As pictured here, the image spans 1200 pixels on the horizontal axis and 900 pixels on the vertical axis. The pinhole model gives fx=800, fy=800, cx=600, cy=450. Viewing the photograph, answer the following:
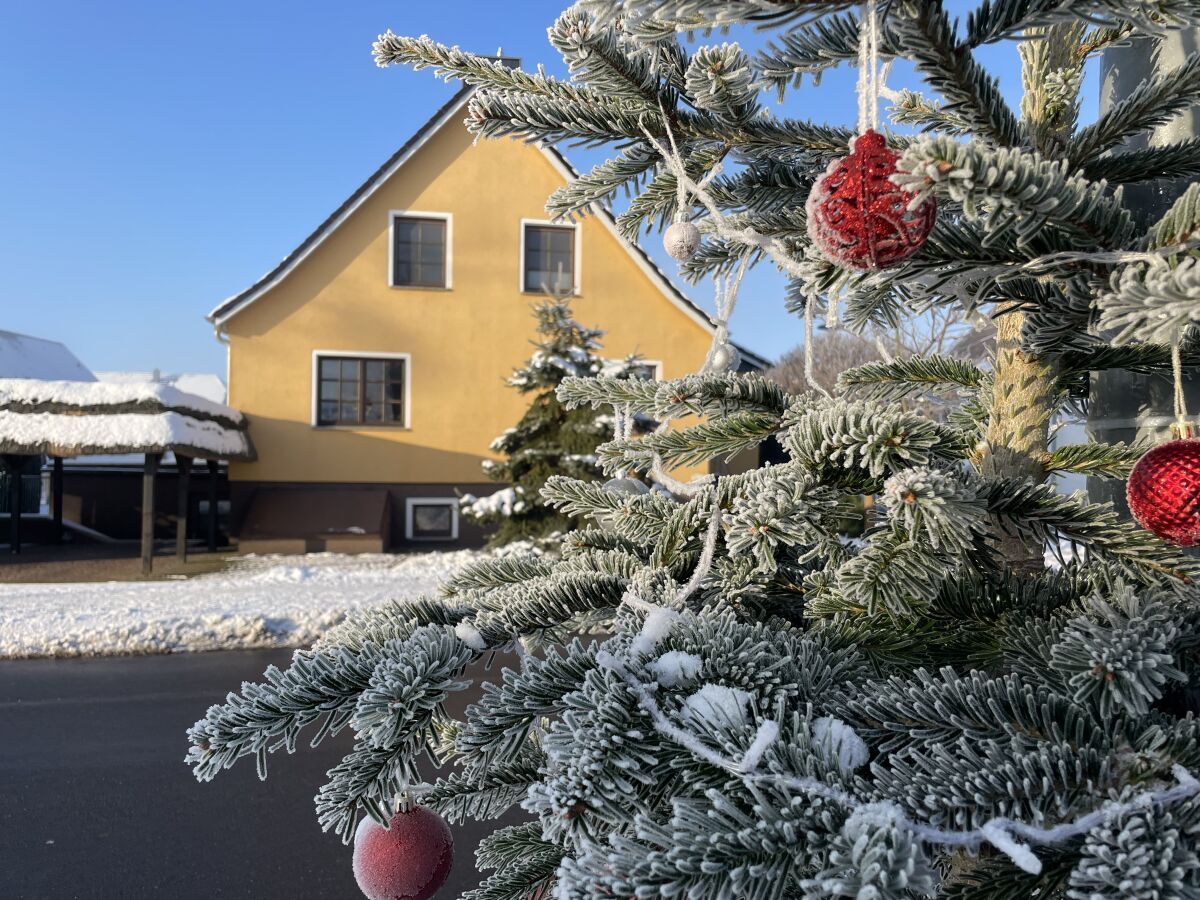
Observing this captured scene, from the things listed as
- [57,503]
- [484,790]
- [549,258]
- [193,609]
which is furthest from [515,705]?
[57,503]

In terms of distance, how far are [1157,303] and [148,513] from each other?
16.0 meters

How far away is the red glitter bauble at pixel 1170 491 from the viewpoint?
928 millimetres

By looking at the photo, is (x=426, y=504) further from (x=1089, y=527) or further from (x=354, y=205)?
(x=1089, y=527)

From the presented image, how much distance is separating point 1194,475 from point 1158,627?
0.18 m

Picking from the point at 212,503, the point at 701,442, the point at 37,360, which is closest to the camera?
the point at 701,442

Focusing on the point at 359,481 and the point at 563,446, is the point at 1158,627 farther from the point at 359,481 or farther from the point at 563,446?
the point at 359,481

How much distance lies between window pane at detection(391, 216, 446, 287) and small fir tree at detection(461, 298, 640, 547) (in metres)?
5.45

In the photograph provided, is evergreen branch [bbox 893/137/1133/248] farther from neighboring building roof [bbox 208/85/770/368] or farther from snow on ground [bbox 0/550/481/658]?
neighboring building roof [bbox 208/85/770/368]

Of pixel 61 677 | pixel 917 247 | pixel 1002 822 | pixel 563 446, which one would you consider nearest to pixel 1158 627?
pixel 1002 822

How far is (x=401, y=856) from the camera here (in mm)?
1371

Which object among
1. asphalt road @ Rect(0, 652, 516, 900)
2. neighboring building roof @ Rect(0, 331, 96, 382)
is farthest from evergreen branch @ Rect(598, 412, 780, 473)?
neighboring building roof @ Rect(0, 331, 96, 382)

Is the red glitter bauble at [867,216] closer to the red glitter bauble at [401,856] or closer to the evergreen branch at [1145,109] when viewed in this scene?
the evergreen branch at [1145,109]

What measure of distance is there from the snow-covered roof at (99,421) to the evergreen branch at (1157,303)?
15154mm

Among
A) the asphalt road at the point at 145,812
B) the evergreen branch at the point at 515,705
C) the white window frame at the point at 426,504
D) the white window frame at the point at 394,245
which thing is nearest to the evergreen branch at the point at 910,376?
the evergreen branch at the point at 515,705
